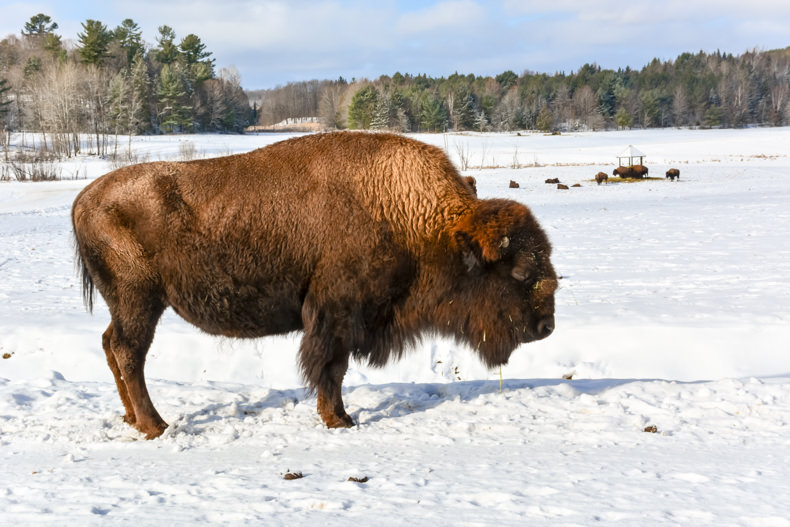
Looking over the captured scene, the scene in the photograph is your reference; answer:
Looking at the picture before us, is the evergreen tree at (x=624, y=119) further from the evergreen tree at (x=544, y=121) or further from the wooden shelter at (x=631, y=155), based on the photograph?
the wooden shelter at (x=631, y=155)

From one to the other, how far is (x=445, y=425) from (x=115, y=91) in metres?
96.8

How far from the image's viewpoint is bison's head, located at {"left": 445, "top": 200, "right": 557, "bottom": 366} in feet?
18.6

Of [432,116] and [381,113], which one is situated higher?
[432,116]

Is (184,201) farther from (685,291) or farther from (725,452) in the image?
(685,291)

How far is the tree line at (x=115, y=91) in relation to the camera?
8319 centimetres

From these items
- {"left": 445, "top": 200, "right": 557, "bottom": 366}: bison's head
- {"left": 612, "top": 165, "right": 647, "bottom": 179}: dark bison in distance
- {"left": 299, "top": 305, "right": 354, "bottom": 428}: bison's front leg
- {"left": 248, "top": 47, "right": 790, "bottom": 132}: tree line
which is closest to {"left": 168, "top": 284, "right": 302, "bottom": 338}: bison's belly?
{"left": 299, "top": 305, "right": 354, "bottom": 428}: bison's front leg

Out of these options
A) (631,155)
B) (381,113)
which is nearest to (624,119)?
(381,113)

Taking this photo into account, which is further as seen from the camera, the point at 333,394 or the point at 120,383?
the point at 120,383

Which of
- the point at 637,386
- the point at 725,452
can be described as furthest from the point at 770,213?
the point at 725,452

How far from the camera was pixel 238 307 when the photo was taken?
5.72 m

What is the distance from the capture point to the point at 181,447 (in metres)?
5.25

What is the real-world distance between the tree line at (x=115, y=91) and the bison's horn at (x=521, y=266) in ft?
243

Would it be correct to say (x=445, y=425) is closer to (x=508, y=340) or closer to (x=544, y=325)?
(x=508, y=340)

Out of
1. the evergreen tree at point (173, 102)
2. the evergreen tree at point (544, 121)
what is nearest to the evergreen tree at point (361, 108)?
the evergreen tree at point (173, 102)
